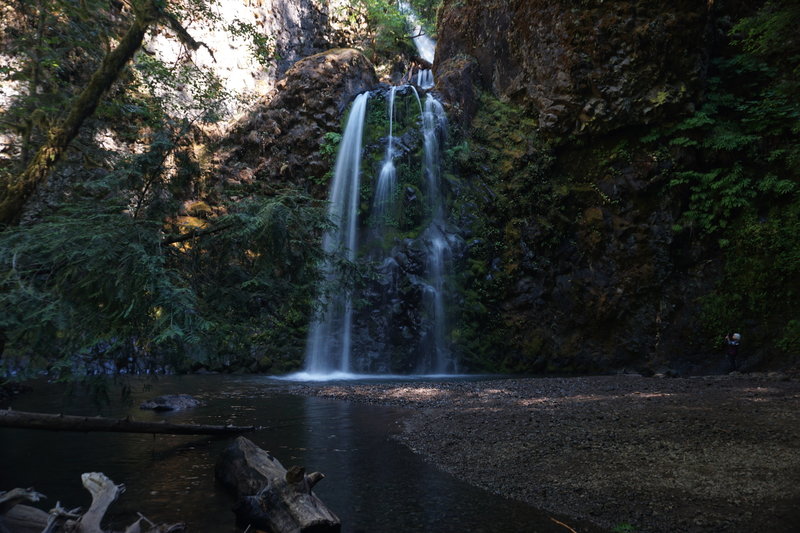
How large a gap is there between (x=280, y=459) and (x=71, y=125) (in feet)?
22.3

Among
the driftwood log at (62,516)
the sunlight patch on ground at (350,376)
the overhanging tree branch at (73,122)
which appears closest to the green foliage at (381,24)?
the sunlight patch on ground at (350,376)

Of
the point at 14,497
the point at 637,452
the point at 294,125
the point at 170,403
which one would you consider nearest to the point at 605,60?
the point at 294,125

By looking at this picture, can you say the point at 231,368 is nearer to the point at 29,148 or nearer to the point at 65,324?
the point at 29,148

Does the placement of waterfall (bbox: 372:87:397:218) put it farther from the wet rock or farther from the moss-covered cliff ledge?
the wet rock

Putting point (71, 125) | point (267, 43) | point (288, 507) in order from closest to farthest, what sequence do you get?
point (288, 507)
point (71, 125)
point (267, 43)

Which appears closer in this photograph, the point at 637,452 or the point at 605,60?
the point at 637,452

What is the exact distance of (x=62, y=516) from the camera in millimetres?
3471

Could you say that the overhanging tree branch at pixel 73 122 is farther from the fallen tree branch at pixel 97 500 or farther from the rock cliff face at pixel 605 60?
the rock cliff face at pixel 605 60

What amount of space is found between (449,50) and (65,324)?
89.1 ft

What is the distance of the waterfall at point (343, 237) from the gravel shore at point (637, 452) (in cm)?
980

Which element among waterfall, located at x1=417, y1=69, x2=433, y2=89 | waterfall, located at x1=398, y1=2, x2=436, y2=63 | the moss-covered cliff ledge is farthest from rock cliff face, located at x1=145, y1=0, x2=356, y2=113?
the moss-covered cliff ledge

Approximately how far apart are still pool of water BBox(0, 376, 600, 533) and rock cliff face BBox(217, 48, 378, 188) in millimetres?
17289

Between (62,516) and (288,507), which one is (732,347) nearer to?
(288,507)

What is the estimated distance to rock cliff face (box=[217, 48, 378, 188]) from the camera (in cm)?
2552
